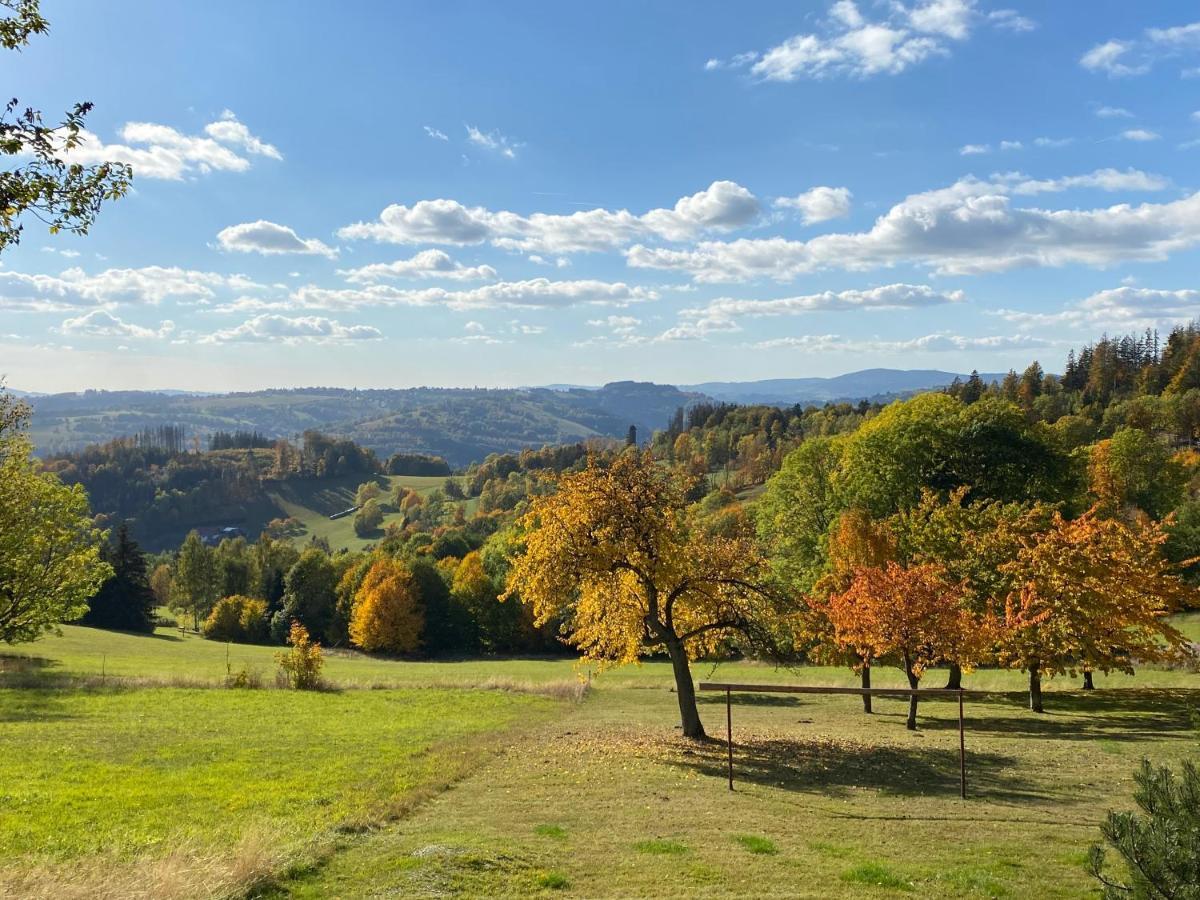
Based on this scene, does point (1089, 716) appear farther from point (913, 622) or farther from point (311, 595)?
point (311, 595)

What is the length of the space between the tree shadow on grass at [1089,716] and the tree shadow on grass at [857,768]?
6.54 meters

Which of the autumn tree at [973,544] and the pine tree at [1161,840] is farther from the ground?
the pine tree at [1161,840]

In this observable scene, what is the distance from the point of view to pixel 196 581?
101 m

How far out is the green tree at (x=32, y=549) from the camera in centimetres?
2284

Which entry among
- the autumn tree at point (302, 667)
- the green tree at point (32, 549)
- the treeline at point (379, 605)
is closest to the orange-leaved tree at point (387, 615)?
the treeline at point (379, 605)

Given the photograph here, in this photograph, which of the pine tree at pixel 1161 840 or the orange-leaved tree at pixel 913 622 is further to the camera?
the orange-leaved tree at pixel 913 622

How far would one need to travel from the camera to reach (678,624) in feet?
93.8

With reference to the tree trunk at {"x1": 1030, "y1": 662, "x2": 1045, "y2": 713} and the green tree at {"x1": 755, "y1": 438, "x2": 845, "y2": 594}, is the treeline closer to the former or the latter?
the green tree at {"x1": 755, "y1": 438, "x2": 845, "y2": 594}

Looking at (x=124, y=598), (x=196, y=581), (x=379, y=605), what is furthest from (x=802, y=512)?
(x=196, y=581)

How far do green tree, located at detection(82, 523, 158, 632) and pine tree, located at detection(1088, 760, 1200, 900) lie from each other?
97.1 m

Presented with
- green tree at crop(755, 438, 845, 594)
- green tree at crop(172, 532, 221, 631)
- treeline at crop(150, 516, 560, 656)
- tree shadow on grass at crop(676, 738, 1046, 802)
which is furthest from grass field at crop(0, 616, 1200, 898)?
green tree at crop(172, 532, 221, 631)

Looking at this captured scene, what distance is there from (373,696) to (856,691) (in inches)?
1029

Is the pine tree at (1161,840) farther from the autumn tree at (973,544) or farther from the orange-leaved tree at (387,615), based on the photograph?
the orange-leaved tree at (387,615)

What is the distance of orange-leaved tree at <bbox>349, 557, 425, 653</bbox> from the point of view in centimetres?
7769
